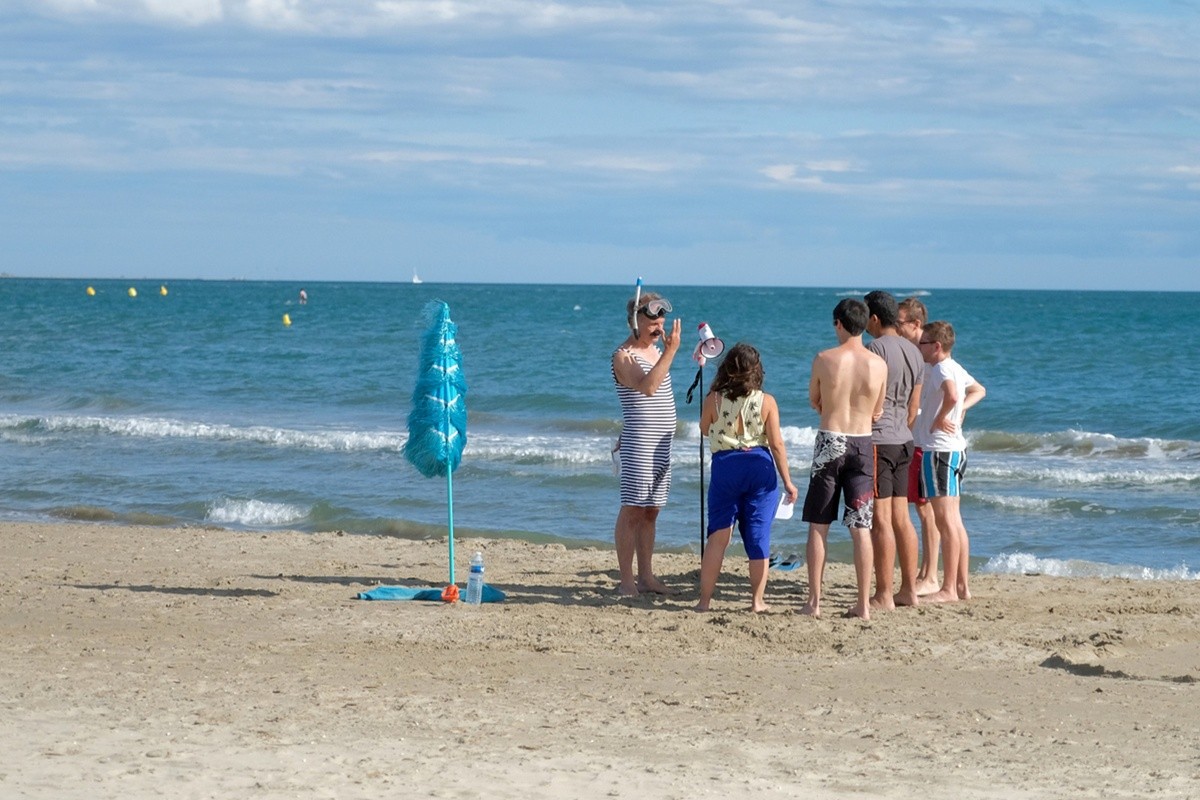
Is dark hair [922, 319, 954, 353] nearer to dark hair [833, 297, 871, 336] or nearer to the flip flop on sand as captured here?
dark hair [833, 297, 871, 336]

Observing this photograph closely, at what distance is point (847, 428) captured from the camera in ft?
23.3

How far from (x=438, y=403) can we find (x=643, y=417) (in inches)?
47.1

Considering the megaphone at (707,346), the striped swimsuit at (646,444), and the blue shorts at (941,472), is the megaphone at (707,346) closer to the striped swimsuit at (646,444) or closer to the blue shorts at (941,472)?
the striped swimsuit at (646,444)

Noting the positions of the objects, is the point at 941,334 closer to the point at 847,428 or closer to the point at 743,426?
the point at 847,428

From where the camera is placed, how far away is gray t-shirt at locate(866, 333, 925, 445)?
7281 mm

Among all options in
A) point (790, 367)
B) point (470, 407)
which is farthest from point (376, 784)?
point (790, 367)

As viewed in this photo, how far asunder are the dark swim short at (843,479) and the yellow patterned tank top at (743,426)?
0.31 metres

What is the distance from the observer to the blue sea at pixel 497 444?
11.8 m

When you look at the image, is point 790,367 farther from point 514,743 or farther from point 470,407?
point 514,743

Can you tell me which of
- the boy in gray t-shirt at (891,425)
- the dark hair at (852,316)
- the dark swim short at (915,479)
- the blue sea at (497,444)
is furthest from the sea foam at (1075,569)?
the dark hair at (852,316)

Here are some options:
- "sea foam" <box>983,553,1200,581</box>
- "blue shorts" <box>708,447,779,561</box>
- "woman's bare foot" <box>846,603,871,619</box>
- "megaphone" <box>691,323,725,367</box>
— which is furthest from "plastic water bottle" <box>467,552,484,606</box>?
"sea foam" <box>983,553,1200,581</box>

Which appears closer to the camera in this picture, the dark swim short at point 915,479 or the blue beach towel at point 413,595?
the dark swim short at point 915,479

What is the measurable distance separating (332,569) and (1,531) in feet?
10.9

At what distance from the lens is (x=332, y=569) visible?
9.12 meters
